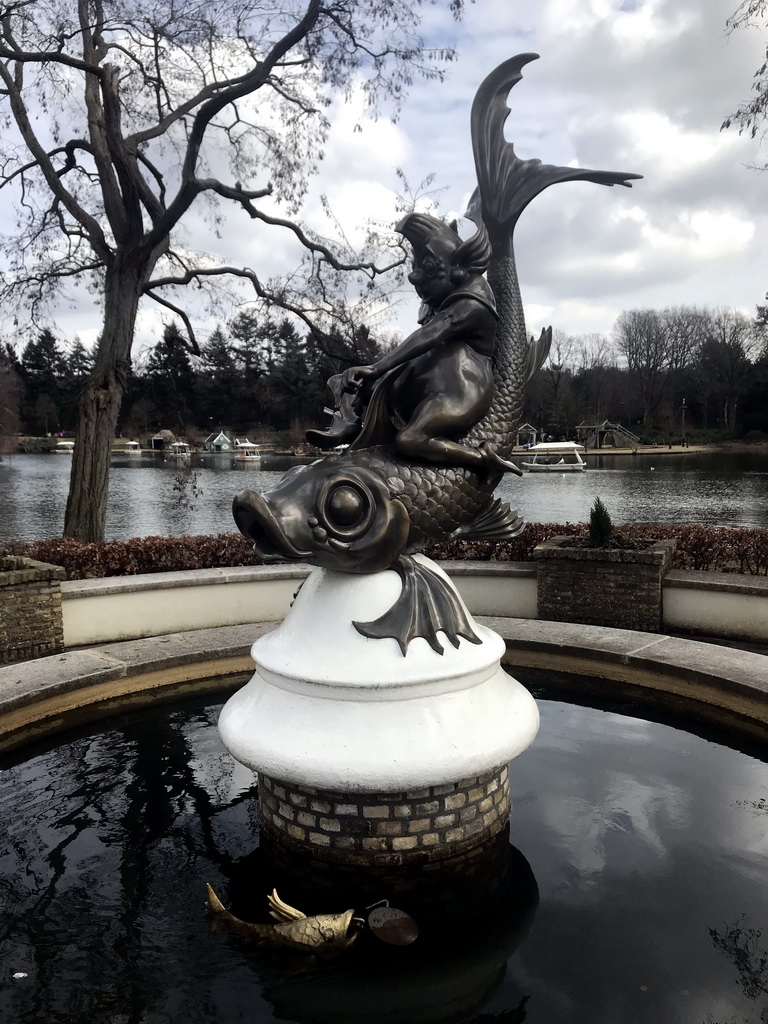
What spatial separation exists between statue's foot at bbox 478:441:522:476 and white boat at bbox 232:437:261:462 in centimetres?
3802

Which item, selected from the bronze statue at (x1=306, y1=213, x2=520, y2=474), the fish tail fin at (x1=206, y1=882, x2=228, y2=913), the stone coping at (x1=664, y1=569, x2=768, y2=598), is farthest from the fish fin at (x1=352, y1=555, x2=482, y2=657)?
the stone coping at (x1=664, y1=569, x2=768, y2=598)

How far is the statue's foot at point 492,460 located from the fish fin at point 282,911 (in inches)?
88.9

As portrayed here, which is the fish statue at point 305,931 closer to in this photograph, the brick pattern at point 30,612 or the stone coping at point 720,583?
the brick pattern at point 30,612

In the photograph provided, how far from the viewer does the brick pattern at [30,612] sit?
595 cm

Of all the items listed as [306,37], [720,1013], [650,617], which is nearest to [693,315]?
[306,37]

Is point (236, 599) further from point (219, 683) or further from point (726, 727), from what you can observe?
point (726, 727)

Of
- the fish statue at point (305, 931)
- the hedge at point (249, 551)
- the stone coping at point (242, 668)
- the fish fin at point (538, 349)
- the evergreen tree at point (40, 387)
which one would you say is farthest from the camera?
the evergreen tree at point (40, 387)

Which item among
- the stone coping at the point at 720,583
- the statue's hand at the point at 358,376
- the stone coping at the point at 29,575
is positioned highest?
the statue's hand at the point at 358,376

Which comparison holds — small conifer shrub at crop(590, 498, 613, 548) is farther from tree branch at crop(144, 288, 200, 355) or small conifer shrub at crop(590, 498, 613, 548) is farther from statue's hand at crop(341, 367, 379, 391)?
tree branch at crop(144, 288, 200, 355)

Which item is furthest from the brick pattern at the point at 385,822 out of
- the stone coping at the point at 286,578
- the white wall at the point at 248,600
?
the white wall at the point at 248,600

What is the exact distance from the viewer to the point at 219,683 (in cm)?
545

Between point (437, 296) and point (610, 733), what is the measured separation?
2900 millimetres

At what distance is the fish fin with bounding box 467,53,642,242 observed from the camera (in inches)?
165

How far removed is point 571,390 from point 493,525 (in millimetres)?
62516
